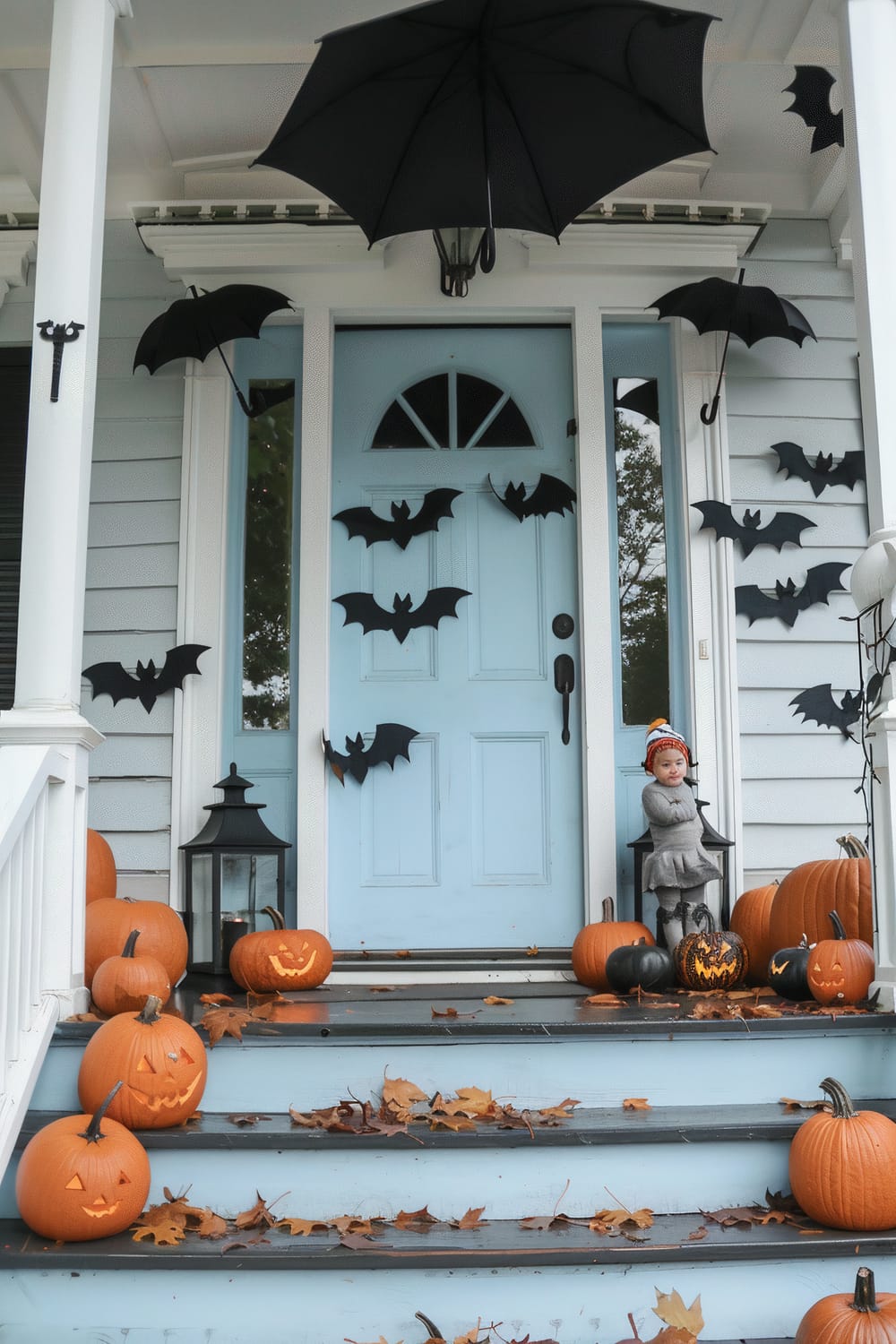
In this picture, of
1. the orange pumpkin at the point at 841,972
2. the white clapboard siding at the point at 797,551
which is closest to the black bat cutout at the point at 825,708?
the white clapboard siding at the point at 797,551

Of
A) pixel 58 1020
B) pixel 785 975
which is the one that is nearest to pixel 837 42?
pixel 785 975

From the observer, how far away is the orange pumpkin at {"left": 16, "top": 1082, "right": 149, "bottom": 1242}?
7.07 ft

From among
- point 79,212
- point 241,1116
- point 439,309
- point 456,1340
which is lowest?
point 456,1340

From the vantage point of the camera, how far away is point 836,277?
14.5ft

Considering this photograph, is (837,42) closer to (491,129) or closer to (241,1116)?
(491,129)

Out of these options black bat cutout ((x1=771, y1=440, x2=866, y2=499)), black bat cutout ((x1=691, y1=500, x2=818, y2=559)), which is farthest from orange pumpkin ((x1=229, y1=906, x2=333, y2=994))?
black bat cutout ((x1=771, y1=440, x2=866, y2=499))

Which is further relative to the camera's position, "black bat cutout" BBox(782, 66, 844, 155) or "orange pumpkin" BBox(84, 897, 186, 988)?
"black bat cutout" BBox(782, 66, 844, 155)

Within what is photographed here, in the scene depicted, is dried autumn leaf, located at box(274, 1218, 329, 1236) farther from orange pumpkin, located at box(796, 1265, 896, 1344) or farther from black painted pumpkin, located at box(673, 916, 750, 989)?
black painted pumpkin, located at box(673, 916, 750, 989)

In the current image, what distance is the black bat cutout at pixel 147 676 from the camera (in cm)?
406

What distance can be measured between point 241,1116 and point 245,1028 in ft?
0.65

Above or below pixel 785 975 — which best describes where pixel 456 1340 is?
below

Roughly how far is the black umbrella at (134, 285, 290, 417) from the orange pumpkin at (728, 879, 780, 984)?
2494 millimetres

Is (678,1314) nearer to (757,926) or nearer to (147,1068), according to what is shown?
(147,1068)

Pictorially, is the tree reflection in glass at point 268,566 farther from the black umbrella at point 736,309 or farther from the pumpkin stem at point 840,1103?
the pumpkin stem at point 840,1103
